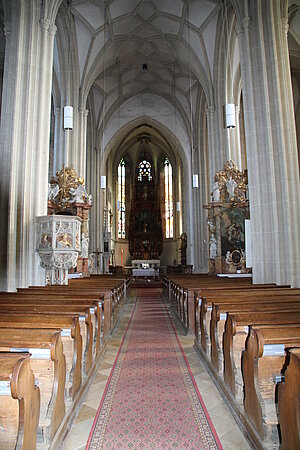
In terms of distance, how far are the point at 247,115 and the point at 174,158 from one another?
1974 centimetres

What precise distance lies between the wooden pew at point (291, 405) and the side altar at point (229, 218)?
430 inches

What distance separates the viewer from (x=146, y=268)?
2347cm

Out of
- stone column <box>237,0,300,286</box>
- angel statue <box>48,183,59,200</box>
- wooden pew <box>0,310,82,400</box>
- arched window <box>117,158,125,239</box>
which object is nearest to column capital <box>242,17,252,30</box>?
stone column <box>237,0,300,286</box>

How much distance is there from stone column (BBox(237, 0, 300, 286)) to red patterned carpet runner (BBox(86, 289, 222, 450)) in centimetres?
353

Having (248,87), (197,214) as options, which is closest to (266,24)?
(248,87)

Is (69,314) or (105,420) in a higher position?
(69,314)

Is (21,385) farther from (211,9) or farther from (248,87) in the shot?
(211,9)

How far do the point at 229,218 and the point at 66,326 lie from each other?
36.3ft

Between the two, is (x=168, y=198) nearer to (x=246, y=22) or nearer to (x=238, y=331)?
(x=246, y=22)

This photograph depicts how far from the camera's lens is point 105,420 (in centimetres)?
279

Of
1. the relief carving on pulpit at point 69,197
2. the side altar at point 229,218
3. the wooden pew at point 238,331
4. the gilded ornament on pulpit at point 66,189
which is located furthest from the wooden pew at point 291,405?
the gilded ornament on pulpit at point 66,189

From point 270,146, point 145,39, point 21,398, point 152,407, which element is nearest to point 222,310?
point 152,407

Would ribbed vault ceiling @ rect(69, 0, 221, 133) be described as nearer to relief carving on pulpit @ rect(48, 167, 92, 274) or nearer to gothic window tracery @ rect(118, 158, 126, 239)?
relief carving on pulpit @ rect(48, 167, 92, 274)

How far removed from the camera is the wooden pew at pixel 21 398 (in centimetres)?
162
